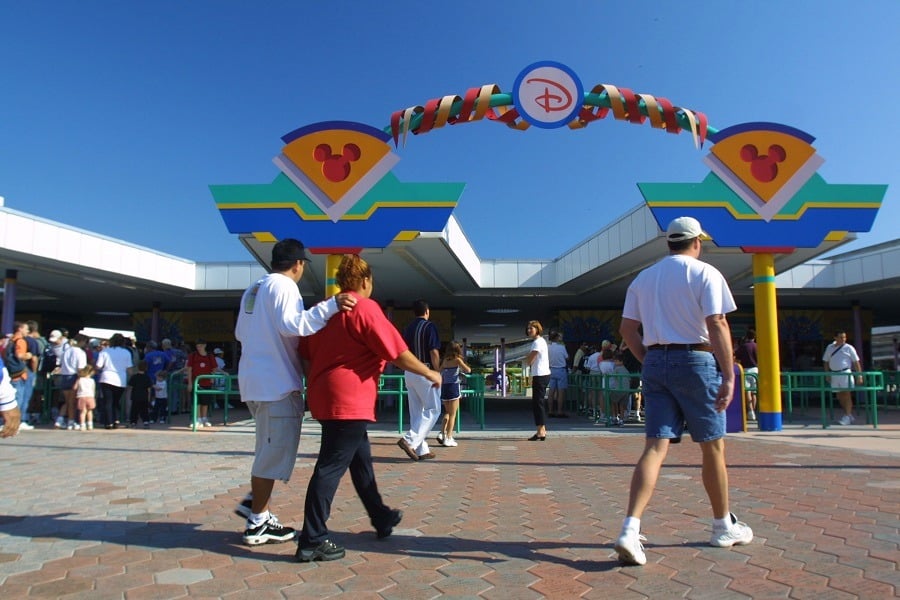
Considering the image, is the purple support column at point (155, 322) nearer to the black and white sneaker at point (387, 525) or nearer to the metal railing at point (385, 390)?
the metal railing at point (385, 390)

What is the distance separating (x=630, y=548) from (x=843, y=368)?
10467 millimetres

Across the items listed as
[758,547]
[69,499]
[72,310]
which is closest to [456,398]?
[69,499]

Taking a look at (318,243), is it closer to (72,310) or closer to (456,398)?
(456,398)

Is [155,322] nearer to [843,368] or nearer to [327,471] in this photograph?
[843,368]

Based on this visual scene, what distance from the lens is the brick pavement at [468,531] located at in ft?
9.51

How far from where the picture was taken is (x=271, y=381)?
3.50 m

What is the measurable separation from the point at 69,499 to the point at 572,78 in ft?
25.9

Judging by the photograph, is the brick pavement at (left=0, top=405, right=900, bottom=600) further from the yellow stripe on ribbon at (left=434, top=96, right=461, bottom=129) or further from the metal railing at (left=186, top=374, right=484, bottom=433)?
the yellow stripe on ribbon at (left=434, top=96, right=461, bottom=129)

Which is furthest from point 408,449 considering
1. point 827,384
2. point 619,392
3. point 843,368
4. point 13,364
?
point 827,384

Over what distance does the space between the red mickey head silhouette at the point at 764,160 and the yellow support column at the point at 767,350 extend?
1.19 m

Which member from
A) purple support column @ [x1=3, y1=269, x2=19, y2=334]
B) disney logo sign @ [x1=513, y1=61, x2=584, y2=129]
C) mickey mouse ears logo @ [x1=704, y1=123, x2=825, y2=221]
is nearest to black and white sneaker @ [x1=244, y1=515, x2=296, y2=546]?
disney logo sign @ [x1=513, y1=61, x2=584, y2=129]

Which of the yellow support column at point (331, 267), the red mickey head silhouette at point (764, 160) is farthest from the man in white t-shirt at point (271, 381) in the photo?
the red mickey head silhouette at point (764, 160)

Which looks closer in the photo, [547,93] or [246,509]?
[246,509]

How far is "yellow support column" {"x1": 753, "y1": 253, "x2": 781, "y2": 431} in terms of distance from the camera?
32.1 feet
